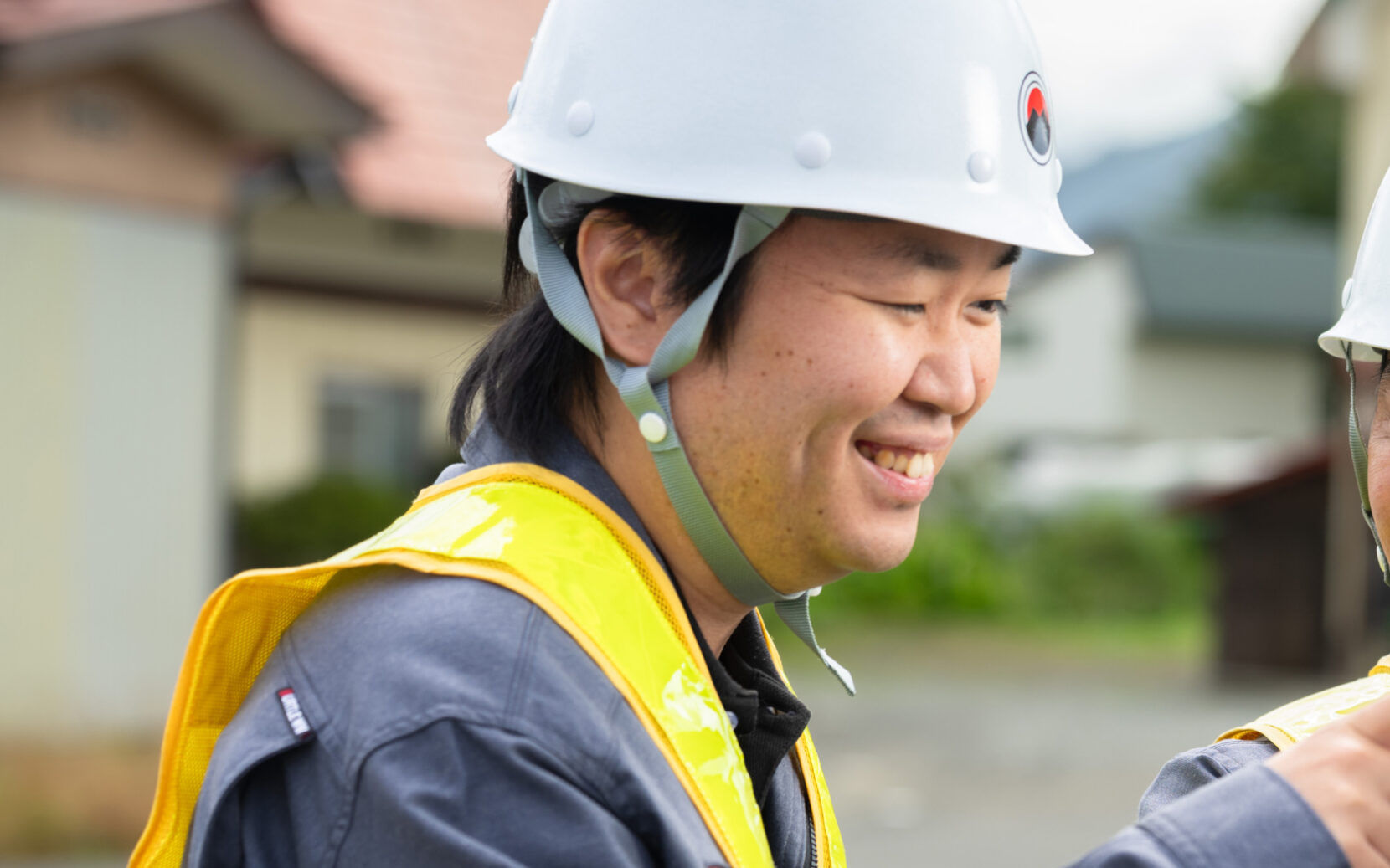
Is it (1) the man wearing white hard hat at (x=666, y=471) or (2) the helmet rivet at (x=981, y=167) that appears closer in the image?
(1) the man wearing white hard hat at (x=666, y=471)

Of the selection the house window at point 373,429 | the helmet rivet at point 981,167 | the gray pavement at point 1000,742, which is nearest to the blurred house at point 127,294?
the house window at point 373,429

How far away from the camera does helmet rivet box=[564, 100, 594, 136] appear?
5.62 ft

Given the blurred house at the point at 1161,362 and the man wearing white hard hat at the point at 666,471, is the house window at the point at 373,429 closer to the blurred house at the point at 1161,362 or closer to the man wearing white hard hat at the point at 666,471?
the man wearing white hard hat at the point at 666,471

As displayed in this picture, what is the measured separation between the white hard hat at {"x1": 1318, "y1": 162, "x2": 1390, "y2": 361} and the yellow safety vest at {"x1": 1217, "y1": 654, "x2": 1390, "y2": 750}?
1.44 ft

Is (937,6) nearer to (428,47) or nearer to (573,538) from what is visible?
(573,538)

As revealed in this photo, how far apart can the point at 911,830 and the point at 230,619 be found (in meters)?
7.06

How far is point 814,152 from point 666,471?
0.38 meters

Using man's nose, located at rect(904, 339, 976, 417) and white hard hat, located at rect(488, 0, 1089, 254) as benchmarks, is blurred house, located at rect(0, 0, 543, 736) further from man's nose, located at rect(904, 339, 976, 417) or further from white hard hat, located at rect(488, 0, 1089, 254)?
man's nose, located at rect(904, 339, 976, 417)

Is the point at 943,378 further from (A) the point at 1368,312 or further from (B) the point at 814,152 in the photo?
(A) the point at 1368,312

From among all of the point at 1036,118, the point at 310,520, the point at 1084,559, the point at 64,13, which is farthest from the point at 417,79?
the point at 1084,559

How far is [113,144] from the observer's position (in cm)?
787

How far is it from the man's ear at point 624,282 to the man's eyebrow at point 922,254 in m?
0.25

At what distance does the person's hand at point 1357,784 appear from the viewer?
1355mm

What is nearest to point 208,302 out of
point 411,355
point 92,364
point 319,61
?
point 92,364
